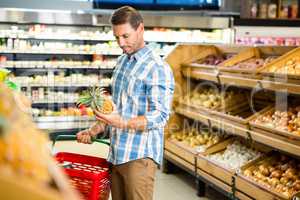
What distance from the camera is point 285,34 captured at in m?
9.77

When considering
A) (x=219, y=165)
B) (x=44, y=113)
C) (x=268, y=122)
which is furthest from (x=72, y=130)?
(x=268, y=122)

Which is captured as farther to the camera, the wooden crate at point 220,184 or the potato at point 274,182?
the wooden crate at point 220,184

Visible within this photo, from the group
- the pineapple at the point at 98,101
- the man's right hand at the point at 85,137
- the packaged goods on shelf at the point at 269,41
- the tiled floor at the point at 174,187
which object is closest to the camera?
the pineapple at the point at 98,101

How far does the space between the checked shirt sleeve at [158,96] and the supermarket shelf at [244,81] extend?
1740 millimetres

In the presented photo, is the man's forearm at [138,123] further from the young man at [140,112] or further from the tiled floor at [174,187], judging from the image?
the tiled floor at [174,187]

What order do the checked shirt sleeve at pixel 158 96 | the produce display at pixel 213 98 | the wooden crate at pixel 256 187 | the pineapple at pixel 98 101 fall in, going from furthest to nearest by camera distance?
the produce display at pixel 213 98 → the wooden crate at pixel 256 187 → the checked shirt sleeve at pixel 158 96 → the pineapple at pixel 98 101

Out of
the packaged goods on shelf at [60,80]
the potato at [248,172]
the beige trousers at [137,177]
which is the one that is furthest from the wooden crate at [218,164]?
the packaged goods on shelf at [60,80]

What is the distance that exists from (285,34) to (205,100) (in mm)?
4509

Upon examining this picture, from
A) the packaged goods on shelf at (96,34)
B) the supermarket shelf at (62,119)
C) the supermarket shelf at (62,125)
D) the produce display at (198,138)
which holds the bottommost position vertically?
the supermarket shelf at (62,125)

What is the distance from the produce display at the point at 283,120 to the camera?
4141 mm

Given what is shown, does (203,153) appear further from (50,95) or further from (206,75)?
(50,95)

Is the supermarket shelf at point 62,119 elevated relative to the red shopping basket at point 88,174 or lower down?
lower down

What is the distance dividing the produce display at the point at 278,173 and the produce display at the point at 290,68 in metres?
0.87

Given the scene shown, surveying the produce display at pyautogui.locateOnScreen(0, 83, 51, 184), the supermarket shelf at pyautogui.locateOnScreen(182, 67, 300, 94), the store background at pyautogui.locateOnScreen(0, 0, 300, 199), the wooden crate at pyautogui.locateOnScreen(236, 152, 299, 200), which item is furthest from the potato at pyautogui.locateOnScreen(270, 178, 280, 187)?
the produce display at pyautogui.locateOnScreen(0, 83, 51, 184)
